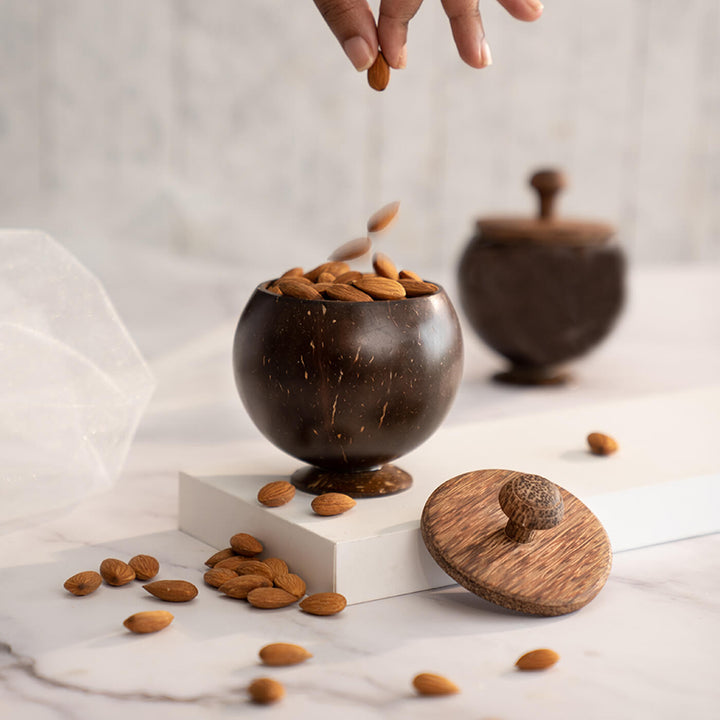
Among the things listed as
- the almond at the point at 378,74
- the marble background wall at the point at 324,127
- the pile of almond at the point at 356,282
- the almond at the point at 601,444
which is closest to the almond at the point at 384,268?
the pile of almond at the point at 356,282

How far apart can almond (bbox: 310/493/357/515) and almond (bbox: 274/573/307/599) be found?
54 millimetres

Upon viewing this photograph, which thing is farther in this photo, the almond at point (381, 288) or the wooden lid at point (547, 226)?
the wooden lid at point (547, 226)

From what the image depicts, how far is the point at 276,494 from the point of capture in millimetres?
811

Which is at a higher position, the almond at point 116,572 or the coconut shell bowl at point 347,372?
the coconut shell bowl at point 347,372

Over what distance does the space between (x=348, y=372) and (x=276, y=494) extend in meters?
0.12

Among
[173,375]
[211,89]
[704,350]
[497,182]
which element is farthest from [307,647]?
[497,182]

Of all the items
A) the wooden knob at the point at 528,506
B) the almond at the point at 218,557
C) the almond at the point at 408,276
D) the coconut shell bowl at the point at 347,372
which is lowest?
the almond at the point at 218,557

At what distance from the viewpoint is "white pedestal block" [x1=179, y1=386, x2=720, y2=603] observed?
76 centimetres

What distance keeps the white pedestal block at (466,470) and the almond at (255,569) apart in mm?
29

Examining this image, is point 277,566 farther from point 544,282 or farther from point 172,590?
point 544,282

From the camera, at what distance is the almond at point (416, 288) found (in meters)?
0.82

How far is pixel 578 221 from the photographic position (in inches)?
55.3

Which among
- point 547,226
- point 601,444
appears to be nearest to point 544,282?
point 547,226

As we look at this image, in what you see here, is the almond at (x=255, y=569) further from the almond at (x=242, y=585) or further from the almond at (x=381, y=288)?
the almond at (x=381, y=288)
